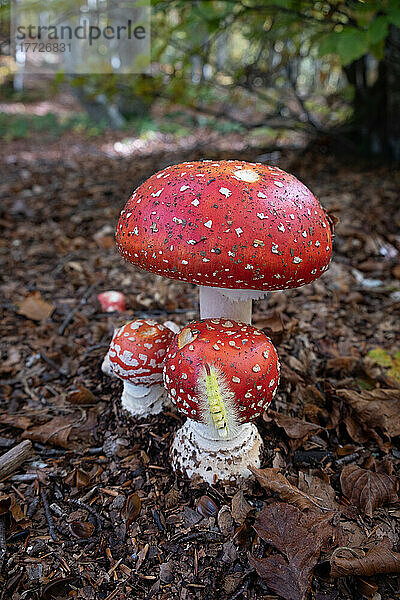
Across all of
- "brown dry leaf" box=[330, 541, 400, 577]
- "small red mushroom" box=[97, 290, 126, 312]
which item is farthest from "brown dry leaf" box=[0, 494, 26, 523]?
"small red mushroom" box=[97, 290, 126, 312]

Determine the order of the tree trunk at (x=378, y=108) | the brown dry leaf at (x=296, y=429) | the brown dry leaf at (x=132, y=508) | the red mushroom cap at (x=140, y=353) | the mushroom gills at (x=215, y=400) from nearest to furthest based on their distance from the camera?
the mushroom gills at (x=215, y=400) < the brown dry leaf at (x=132, y=508) < the red mushroom cap at (x=140, y=353) < the brown dry leaf at (x=296, y=429) < the tree trunk at (x=378, y=108)

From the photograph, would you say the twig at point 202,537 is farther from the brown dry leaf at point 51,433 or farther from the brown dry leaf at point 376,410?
the brown dry leaf at point 376,410

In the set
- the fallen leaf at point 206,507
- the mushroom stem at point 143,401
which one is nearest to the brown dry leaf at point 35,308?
the mushroom stem at point 143,401

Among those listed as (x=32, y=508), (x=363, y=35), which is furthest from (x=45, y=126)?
(x=32, y=508)

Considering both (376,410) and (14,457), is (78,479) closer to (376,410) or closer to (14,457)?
(14,457)

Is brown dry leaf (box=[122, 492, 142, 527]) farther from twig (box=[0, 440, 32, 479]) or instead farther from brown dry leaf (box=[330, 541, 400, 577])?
brown dry leaf (box=[330, 541, 400, 577])
